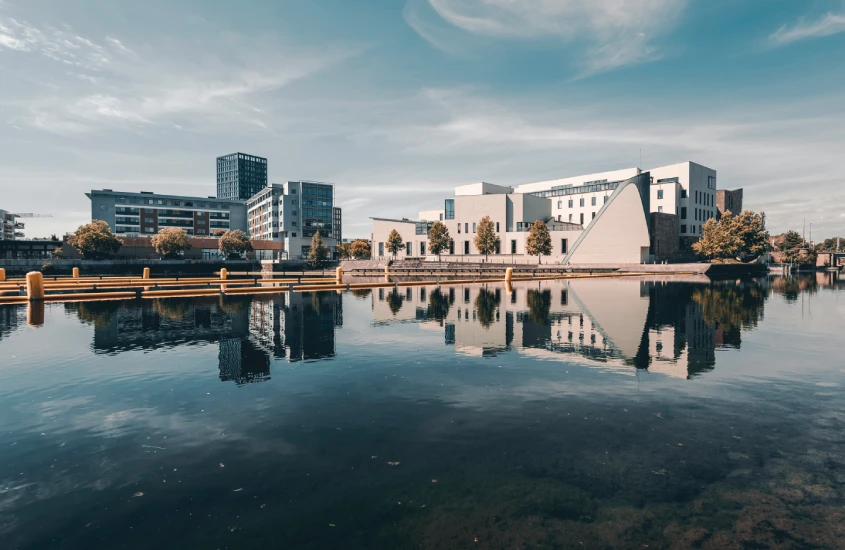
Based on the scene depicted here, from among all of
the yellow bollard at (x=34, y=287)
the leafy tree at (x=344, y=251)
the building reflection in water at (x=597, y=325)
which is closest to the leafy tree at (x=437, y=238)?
the leafy tree at (x=344, y=251)

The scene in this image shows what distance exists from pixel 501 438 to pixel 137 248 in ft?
459

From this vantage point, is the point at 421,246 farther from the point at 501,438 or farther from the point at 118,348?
the point at 501,438

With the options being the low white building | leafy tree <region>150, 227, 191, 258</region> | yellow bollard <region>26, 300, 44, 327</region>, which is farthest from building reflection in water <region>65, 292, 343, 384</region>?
leafy tree <region>150, 227, 191, 258</region>

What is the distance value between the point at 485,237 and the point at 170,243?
83867mm

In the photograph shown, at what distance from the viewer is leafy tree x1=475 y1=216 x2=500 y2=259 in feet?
363

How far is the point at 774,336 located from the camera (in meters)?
21.2

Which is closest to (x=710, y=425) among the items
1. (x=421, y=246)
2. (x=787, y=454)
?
(x=787, y=454)

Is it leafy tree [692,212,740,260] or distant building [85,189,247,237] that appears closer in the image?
leafy tree [692,212,740,260]

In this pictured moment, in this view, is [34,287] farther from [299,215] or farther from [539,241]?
[299,215]

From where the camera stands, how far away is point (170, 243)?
114062 mm

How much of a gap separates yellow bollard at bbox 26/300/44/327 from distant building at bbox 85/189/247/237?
128128 millimetres

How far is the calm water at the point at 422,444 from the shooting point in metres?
6.21

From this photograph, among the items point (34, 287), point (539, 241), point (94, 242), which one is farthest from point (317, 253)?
point (34, 287)

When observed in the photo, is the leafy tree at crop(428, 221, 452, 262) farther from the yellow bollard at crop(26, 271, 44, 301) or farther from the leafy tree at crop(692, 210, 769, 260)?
the yellow bollard at crop(26, 271, 44, 301)
